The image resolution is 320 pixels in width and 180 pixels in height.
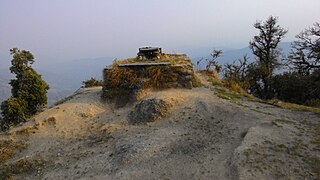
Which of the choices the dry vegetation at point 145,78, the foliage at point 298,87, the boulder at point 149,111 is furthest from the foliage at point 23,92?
the foliage at point 298,87

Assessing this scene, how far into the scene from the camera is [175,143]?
12.9 meters

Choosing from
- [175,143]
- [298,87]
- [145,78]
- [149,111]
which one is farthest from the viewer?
[298,87]

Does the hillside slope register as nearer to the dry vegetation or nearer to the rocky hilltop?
the rocky hilltop

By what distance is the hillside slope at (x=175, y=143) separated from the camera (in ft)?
34.9

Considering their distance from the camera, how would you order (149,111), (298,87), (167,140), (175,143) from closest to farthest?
(175,143) → (167,140) → (149,111) → (298,87)

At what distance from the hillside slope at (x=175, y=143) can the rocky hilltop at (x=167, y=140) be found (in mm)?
30

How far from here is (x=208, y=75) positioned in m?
25.1

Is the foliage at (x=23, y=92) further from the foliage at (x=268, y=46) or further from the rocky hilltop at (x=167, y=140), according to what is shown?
the foliage at (x=268, y=46)

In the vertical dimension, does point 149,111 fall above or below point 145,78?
below

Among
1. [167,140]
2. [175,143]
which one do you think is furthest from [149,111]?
[175,143]

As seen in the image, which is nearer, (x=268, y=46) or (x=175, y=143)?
(x=175, y=143)

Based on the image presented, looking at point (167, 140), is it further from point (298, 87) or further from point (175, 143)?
point (298, 87)

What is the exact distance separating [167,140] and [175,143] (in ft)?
1.33

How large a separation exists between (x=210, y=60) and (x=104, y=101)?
17.2 metres
